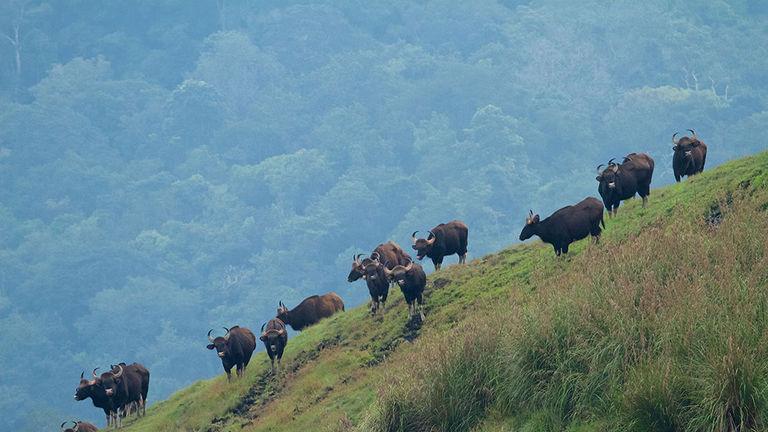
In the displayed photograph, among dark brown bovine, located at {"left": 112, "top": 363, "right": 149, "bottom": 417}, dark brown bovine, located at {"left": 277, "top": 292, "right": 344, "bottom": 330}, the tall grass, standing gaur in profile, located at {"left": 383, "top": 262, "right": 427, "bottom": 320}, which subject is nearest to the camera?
the tall grass

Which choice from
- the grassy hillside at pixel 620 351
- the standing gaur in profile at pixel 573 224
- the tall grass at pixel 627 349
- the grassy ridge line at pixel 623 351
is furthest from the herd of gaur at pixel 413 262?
the tall grass at pixel 627 349

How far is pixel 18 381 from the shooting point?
178 m

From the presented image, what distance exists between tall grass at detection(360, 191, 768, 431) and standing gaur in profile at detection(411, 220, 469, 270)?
62.7ft

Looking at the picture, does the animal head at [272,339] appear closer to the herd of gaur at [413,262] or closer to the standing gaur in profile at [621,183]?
the herd of gaur at [413,262]

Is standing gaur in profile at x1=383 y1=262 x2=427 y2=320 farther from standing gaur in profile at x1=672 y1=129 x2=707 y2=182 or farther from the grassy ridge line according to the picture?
standing gaur in profile at x1=672 y1=129 x2=707 y2=182

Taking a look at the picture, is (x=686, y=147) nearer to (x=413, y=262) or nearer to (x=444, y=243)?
(x=444, y=243)

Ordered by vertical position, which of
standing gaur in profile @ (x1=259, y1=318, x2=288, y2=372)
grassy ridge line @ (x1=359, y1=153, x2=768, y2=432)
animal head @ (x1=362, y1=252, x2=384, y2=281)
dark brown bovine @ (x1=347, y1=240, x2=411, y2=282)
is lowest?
grassy ridge line @ (x1=359, y1=153, x2=768, y2=432)

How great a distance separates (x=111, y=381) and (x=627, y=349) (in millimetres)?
25472

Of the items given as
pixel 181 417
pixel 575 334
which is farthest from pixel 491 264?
pixel 575 334

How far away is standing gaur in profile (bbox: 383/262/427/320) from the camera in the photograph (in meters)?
32.6

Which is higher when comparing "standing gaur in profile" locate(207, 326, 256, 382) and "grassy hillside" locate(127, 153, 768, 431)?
"standing gaur in profile" locate(207, 326, 256, 382)

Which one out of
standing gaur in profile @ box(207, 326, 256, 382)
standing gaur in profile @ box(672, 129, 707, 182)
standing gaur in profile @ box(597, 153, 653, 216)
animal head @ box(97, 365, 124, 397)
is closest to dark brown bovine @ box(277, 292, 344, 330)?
standing gaur in profile @ box(207, 326, 256, 382)

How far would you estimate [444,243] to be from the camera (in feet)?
137

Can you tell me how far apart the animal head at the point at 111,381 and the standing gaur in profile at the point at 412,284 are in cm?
1127
